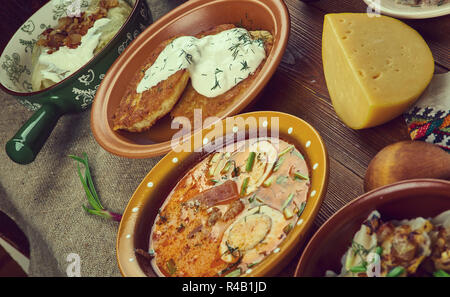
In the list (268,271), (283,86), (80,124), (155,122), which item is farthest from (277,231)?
(80,124)

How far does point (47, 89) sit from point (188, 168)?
0.72 meters

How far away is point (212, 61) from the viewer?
4.33ft

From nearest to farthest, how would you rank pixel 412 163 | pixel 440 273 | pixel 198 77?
pixel 440 273 < pixel 412 163 < pixel 198 77

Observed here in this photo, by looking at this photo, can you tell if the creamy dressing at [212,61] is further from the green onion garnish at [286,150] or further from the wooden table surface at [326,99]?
the green onion garnish at [286,150]

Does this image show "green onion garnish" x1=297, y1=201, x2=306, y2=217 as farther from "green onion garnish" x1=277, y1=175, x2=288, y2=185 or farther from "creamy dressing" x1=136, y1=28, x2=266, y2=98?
"creamy dressing" x1=136, y1=28, x2=266, y2=98

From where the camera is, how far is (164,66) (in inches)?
→ 54.2

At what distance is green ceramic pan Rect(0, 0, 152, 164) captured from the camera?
1.45m

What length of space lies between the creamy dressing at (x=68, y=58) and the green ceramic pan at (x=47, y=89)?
13cm

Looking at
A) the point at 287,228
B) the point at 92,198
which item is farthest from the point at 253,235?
the point at 92,198

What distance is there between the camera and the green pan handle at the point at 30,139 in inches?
56.1

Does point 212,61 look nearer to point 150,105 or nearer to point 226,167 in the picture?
point 150,105

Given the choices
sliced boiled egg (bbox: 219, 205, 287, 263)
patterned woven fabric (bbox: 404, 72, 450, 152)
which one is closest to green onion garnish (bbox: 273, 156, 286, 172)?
sliced boiled egg (bbox: 219, 205, 287, 263)

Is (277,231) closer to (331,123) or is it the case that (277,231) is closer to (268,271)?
(268,271)

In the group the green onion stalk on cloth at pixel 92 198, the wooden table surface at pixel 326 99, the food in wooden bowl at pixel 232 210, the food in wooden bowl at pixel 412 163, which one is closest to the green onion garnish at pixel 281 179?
the food in wooden bowl at pixel 232 210
